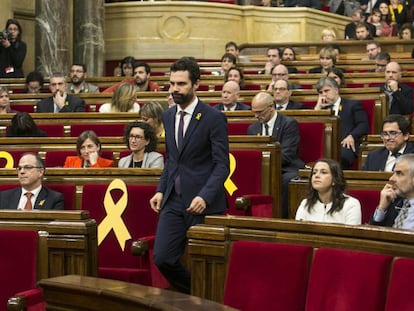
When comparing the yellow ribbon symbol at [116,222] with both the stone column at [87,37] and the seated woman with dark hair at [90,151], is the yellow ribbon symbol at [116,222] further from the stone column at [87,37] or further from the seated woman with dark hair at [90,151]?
the stone column at [87,37]

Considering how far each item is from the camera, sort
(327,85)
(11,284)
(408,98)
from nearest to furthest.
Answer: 1. (11,284)
2. (327,85)
3. (408,98)

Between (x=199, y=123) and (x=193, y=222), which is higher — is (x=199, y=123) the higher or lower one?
the higher one

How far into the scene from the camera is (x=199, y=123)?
4.79 meters

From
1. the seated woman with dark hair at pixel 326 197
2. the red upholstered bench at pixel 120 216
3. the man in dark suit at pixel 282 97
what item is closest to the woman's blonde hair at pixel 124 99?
→ the man in dark suit at pixel 282 97

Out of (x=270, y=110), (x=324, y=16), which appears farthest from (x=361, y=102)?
(x=324, y=16)

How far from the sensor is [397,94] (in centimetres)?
843

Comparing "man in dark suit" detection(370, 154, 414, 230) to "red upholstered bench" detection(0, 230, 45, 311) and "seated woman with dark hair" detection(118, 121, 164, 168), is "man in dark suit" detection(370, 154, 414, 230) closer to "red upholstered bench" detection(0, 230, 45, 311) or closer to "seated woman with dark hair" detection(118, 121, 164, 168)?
"red upholstered bench" detection(0, 230, 45, 311)

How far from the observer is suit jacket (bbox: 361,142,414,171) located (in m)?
5.94

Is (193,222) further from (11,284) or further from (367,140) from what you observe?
(367,140)

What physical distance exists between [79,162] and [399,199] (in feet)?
7.77

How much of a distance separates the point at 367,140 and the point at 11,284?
2.77m

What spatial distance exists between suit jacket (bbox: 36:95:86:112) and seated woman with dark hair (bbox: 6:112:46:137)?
1373 mm

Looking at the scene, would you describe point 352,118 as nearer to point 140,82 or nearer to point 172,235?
point 140,82

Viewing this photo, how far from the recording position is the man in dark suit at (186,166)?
4766 millimetres
